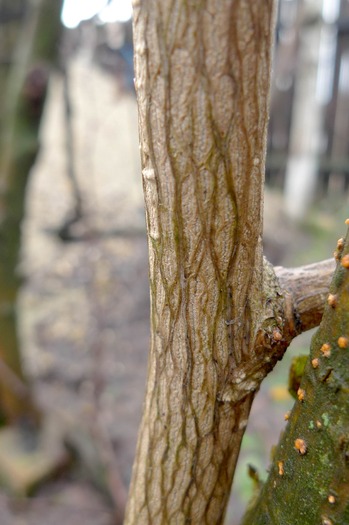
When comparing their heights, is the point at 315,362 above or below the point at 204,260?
below

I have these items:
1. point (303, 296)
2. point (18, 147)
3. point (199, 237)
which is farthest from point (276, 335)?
point (18, 147)

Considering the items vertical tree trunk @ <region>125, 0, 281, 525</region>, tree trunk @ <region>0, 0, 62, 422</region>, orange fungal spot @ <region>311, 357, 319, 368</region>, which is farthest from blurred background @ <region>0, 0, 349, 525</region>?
orange fungal spot @ <region>311, 357, 319, 368</region>

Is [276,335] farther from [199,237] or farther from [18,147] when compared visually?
[18,147]

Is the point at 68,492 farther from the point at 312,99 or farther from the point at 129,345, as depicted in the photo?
the point at 312,99

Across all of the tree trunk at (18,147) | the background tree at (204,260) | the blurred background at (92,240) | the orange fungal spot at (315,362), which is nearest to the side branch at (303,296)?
the background tree at (204,260)

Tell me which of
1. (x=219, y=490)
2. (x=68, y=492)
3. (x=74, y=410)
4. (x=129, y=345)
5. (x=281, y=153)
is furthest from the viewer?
(x=281, y=153)

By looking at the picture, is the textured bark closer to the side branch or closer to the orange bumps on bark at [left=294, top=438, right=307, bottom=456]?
the orange bumps on bark at [left=294, top=438, right=307, bottom=456]

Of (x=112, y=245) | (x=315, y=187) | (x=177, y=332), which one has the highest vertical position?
(x=177, y=332)

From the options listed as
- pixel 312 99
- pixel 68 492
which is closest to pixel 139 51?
pixel 68 492
